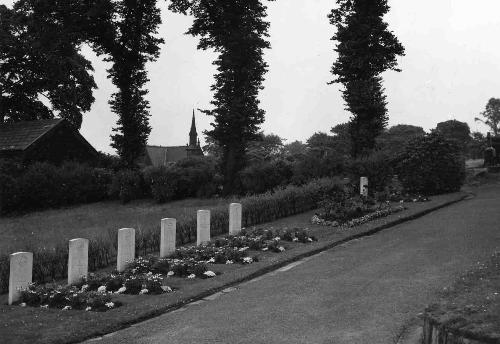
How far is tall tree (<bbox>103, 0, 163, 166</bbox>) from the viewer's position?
36.7m

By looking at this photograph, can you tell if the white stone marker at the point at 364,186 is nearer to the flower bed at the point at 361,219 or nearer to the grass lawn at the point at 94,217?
the flower bed at the point at 361,219

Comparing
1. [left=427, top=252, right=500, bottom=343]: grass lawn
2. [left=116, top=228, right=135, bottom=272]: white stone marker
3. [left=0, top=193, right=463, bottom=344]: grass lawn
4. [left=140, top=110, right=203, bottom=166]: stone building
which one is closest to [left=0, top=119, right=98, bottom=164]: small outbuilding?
[left=116, top=228, right=135, bottom=272]: white stone marker

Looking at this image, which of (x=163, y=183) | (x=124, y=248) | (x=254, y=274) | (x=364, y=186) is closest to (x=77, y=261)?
(x=124, y=248)

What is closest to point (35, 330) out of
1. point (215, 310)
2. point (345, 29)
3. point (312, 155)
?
point (215, 310)

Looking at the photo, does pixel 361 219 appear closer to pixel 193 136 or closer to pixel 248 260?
pixel 248 260

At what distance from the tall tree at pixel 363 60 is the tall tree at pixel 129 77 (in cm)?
1466

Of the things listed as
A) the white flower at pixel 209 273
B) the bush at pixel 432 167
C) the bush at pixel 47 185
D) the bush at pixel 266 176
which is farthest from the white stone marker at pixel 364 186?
the bush at pixel 47 185

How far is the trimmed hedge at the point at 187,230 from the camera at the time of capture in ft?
42.9

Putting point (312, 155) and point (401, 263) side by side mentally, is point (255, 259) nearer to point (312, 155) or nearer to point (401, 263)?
point (401, 263)

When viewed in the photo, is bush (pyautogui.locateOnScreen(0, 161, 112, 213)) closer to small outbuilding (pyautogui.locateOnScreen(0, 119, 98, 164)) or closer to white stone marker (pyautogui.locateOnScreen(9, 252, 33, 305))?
small outbuilding (pyautogui.locateOnScreen(0, 119, 98, 164))

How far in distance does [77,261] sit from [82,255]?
183 millimetres

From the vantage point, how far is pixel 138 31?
3731cm

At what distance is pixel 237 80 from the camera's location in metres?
31.6

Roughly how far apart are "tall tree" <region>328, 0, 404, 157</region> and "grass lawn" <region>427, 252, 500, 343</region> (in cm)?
2187
